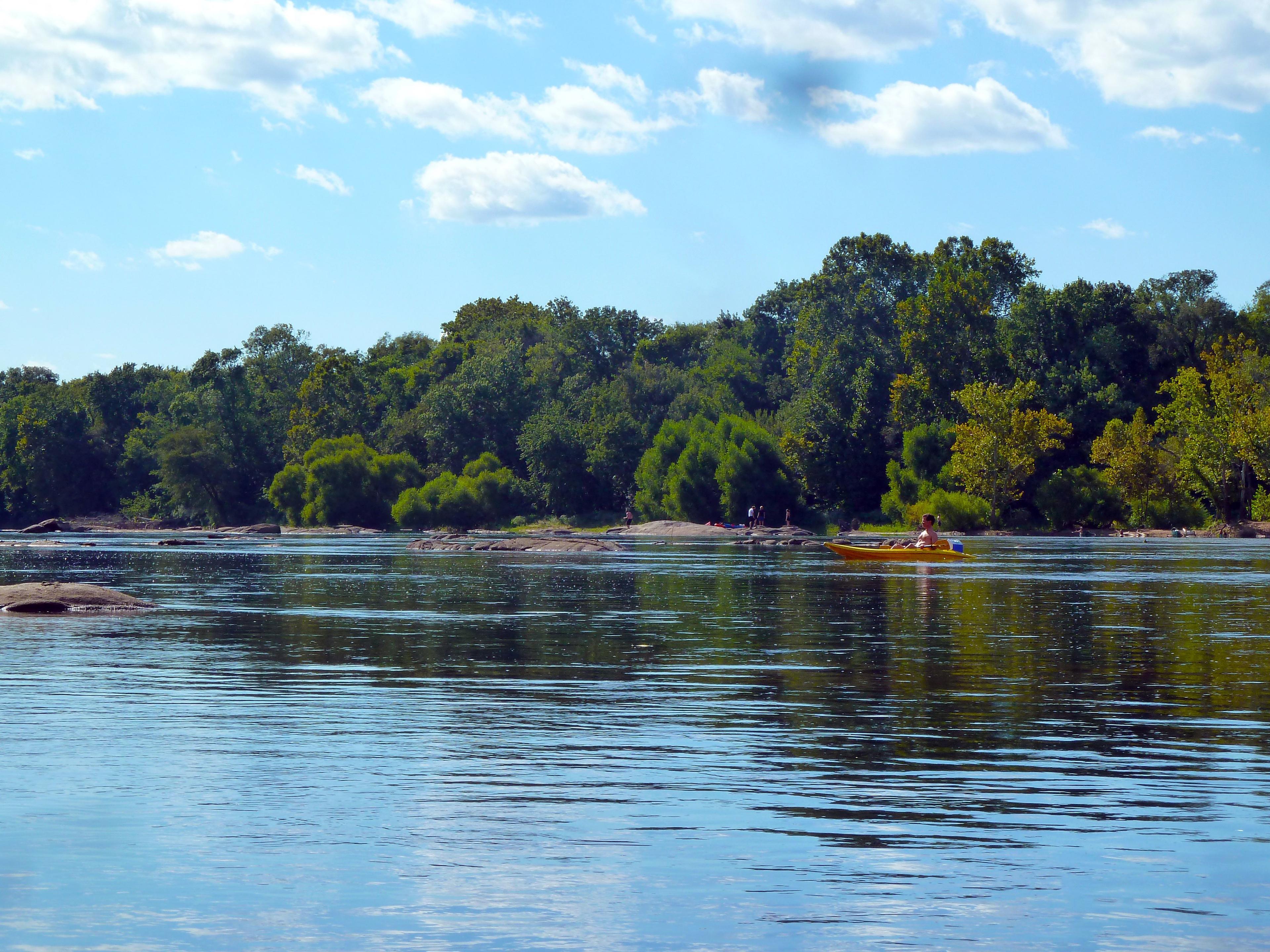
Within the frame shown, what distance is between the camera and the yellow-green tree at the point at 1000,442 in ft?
357

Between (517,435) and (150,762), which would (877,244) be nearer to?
(517,435)

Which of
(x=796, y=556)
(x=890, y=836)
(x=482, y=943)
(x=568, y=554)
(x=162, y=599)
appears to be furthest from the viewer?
(x=568, y=554)

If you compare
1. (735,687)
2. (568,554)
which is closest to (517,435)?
(568,554)

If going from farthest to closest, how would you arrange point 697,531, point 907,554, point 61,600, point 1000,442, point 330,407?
point 330,407 < point 697,531 < point 1000,442 < point 907,554 < point 61,600

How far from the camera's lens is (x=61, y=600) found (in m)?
29.3

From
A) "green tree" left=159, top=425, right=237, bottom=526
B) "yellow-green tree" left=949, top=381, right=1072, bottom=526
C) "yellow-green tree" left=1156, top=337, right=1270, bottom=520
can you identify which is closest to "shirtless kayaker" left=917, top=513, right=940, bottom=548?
"yellow-green tree" left=1156, top=337, right=1270, bottom=520

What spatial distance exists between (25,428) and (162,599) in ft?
507

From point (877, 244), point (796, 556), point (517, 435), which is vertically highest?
point (877, 244)

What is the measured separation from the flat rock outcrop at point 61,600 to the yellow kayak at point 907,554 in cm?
3229

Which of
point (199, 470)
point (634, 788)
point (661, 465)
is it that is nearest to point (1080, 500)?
point (661, 465)

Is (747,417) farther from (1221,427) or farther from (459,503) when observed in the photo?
(1221,427)

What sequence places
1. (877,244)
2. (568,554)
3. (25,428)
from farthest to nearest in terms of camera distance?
1. (25,428)
2. (877,244)
3. (568,554)

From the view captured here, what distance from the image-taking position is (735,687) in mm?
17516

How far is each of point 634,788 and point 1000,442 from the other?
102 metres
